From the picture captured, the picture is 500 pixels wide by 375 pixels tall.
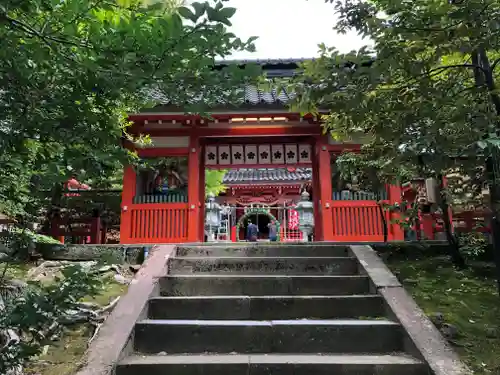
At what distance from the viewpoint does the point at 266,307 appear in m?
3.82

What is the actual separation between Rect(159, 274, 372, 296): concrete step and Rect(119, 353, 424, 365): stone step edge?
1113mm

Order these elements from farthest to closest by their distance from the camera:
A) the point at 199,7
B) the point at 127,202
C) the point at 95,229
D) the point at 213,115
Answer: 1. the point at 95,229
2. the point at 127,202
3. the point at 213,115
4. the point at 199,7

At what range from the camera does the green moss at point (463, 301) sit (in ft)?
9.98

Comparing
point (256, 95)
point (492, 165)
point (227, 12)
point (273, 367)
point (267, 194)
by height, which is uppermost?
point (256, 95)

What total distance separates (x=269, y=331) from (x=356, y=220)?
18.1 feet

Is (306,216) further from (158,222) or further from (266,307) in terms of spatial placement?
(266,307)

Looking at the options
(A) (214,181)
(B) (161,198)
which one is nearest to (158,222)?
(B) (161,198)

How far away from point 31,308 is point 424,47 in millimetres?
3256

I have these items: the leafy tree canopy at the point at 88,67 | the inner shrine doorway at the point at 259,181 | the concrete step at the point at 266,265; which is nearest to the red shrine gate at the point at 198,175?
the inner shrine doorway at the point at 259,181

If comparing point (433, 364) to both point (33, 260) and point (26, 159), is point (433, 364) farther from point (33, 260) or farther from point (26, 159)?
point (33, 260)

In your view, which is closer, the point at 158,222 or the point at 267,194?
the point at 158,222

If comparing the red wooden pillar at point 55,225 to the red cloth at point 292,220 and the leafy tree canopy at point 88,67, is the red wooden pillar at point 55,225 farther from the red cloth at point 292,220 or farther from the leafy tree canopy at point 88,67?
the red cloth at point 292,220

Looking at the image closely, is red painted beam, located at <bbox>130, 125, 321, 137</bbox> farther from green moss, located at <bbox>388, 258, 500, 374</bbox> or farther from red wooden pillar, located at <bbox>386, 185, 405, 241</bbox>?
green moss, located at <bbox>388, 258, 500, 374</bbox>

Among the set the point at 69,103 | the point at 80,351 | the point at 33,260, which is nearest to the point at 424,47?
the point at 69,103
